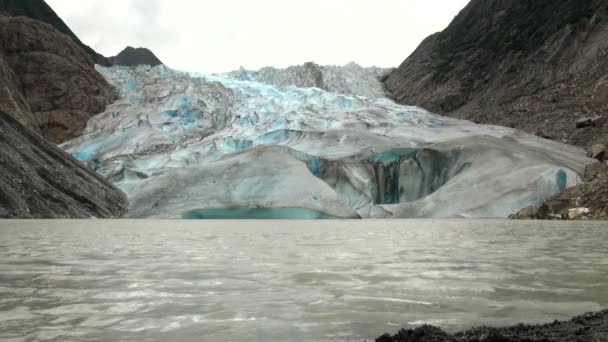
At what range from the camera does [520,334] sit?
2834 mm

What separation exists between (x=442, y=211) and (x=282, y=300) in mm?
20844

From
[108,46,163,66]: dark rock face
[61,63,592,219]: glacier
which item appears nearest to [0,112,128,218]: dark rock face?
[61,63,592,219]: glacier

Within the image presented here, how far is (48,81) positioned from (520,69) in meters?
36.6

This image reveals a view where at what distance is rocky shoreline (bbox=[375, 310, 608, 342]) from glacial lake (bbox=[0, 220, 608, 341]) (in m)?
0.24

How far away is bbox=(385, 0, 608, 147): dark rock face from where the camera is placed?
39.6 m

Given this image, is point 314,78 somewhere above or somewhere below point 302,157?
above

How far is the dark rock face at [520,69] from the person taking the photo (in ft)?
130

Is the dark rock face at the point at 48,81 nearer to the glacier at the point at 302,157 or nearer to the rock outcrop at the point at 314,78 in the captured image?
the glacier at the point at 302,157

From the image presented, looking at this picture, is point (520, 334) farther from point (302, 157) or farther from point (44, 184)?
point (302, 157)

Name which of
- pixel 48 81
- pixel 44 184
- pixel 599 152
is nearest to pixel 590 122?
pixel 599 152

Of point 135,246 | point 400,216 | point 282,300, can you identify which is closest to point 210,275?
point 282,300

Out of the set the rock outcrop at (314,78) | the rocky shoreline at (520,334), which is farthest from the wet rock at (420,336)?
the rock outcrop at (314,78)

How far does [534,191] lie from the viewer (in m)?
23.4

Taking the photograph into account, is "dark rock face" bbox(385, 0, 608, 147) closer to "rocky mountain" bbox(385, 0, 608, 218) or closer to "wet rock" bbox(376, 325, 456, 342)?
"rocky mountain" bbox(385, 0, 608, 218)
